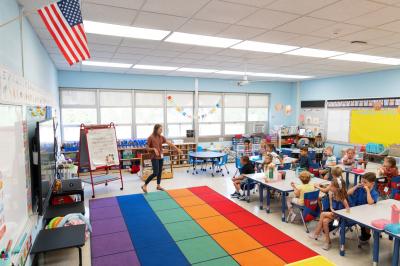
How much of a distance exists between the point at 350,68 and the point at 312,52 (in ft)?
9.53

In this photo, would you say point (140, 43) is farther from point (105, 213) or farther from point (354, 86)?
point (354, 86)

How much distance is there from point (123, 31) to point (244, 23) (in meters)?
2.04

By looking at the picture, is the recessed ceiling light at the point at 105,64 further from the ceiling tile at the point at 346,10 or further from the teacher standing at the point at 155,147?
the ceiling tile at the point at 346,10

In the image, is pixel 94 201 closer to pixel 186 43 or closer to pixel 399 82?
pixel 186 43

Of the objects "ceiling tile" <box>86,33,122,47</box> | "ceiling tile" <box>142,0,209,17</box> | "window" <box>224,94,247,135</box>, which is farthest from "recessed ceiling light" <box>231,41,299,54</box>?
"window" <box>224,94,247,135</box>

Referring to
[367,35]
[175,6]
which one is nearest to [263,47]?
[367,35]

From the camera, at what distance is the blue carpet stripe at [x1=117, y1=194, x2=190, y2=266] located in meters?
3.67

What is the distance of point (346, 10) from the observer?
11.4 ft

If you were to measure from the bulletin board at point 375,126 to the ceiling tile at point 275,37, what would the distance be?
5.62 meters

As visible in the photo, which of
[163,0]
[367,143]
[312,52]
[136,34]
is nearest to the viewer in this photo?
[163,0]

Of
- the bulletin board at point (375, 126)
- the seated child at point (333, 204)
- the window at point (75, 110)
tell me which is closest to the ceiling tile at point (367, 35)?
the seated child at point (333, 204)

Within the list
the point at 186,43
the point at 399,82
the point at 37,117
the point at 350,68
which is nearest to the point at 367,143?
the point at 399,82

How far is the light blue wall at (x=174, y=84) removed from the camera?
A: 8609mm

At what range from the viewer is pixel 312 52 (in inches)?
235
